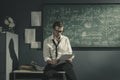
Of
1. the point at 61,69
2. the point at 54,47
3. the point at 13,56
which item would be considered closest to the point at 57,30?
the point at 54,47

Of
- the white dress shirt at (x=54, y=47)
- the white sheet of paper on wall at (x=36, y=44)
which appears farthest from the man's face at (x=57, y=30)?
the white sheet of paper on wall at (x=36, y=44)

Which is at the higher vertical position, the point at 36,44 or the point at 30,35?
the point at 30,35

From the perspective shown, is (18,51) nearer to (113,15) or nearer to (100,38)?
(100,38)

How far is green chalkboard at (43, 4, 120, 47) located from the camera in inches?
212

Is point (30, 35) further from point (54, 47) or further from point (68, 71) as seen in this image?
point (68, 71)

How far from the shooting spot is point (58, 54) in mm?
4938

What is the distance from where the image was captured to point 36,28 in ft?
18.1

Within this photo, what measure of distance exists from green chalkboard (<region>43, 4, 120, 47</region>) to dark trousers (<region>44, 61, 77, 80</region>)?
74 centimetres

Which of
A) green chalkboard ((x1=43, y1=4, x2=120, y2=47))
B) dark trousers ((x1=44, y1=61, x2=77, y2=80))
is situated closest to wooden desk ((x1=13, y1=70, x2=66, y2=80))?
dark trousers ((x1=44, y1=61, x2=77, y2=80))

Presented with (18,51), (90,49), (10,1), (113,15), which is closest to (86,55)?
(90,49)

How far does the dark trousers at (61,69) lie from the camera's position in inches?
184

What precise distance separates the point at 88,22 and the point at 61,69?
112 centimetres

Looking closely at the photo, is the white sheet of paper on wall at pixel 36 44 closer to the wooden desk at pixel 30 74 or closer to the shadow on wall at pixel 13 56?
the shadow on wall at pixel 13 56

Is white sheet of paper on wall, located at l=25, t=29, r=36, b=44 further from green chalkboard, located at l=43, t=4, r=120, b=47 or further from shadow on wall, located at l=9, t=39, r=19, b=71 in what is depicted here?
shadow on wall, located at l=9, t=39, r=19, b=71
